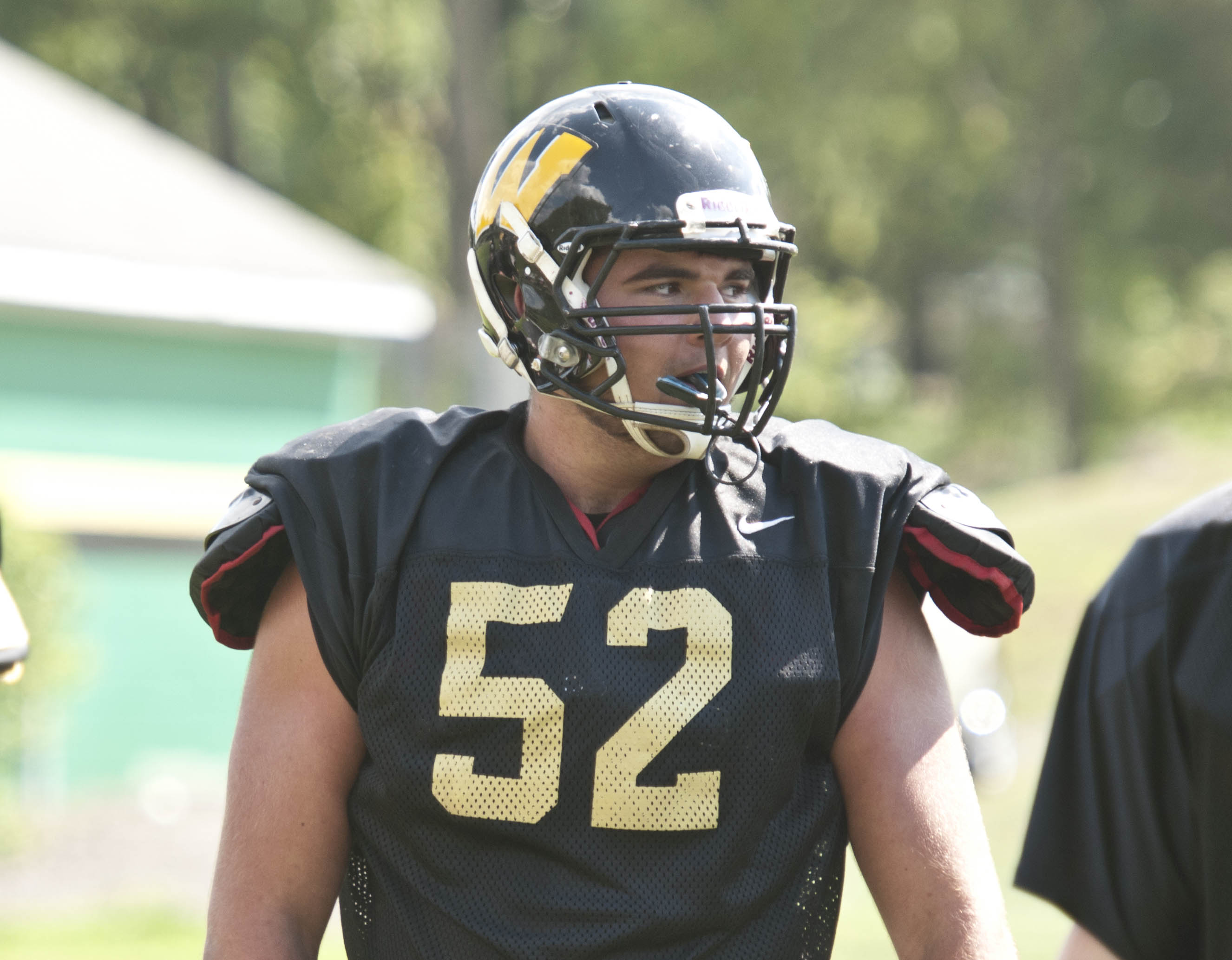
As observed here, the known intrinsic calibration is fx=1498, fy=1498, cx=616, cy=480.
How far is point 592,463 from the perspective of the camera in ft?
8.00

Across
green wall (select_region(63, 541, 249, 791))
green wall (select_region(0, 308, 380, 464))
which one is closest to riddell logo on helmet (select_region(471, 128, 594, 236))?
green wall (select_region(63, 541, 249, 791))

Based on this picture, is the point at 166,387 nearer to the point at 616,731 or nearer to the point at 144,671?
the point at 144,671

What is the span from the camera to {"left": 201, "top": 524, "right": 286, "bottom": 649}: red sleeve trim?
2281 millimetres

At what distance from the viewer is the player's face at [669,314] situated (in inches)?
90.2

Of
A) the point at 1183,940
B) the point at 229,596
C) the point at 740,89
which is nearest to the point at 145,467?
the point at 229,596

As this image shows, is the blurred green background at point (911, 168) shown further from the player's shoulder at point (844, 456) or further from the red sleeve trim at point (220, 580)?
the player's shoulder at point (844, 456)

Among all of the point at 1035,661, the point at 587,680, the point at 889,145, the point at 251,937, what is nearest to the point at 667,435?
the point at 587,680

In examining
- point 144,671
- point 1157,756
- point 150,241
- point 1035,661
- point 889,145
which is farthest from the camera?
point 889,145

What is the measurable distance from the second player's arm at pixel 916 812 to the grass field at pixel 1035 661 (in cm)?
367

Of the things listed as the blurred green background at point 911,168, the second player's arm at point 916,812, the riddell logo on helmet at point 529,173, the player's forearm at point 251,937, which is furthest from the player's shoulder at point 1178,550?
the blurred green background at point 911,168

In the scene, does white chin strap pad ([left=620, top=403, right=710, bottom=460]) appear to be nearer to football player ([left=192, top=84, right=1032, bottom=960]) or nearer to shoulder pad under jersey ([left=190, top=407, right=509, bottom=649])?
football player ([left=192, top=84, right=1032, bottom=960])

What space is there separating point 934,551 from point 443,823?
84 cm

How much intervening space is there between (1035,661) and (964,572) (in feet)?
38.1

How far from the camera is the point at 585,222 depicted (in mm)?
2365
